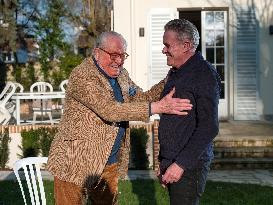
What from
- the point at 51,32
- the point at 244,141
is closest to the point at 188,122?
Result: the point at 244,141

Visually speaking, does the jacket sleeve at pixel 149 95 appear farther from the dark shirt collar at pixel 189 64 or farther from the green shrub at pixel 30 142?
the green shrub at pixel 30 142

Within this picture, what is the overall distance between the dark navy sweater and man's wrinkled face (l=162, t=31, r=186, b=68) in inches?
1.9

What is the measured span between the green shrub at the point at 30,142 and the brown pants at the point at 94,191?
5.12 metres

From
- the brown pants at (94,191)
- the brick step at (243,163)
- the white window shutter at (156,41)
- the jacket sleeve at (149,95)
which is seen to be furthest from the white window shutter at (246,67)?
the brown pants at (94,191)

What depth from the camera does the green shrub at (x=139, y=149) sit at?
841 centimetres

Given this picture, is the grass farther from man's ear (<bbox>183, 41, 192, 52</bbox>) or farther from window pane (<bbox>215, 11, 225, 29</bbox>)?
window pane (<bbox>215, 11, 225, 29</bbox>)

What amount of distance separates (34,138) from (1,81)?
12050 mm

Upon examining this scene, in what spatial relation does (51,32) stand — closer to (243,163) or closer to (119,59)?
(243,163)

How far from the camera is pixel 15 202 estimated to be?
6000 millimetres

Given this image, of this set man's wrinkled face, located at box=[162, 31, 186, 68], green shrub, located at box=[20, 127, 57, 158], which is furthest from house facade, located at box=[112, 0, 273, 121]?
man's wrinkled face, located at box=[162, 31, 186, 68]

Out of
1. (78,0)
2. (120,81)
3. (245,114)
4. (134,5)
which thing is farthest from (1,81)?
(120,81)

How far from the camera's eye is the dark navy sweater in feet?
9.43

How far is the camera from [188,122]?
2936 millimetres

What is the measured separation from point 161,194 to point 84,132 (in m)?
3.19
